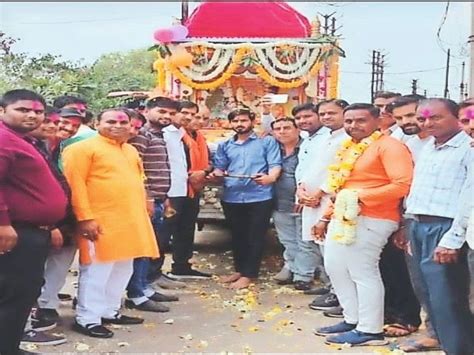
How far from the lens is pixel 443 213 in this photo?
445 cm

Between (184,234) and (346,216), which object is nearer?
(346,216)

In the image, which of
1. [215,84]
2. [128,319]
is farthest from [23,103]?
[215,84]

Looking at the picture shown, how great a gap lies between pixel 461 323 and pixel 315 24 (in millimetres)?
6083

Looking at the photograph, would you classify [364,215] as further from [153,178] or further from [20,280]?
[20,280]

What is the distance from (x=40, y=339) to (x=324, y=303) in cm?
243

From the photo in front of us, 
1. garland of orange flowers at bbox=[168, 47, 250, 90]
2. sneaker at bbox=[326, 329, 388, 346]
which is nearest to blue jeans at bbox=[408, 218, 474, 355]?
sneaker at bbox=[326, 329, 388, 346]

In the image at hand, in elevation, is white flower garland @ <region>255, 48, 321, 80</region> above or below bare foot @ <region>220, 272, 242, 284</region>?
above

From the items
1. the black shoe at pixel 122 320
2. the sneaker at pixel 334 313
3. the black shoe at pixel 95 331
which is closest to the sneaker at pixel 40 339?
the black shoe at pixel 95 331

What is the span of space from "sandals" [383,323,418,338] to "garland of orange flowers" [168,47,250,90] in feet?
15.4

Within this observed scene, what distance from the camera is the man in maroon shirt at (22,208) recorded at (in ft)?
14.3

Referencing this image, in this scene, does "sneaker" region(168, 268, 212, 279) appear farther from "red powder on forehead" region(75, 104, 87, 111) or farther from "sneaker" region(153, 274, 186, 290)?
"red powder on forehead" region(75, 104, 87, 111)

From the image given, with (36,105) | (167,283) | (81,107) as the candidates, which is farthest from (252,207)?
(36,105)

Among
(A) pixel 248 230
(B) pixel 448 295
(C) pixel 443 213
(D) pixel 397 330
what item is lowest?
(D) pixel 397 330

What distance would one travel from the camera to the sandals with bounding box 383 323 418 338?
5.43 meters
